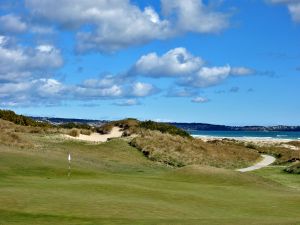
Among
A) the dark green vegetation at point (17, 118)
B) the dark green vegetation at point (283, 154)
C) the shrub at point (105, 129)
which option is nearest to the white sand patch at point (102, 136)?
the shrub at point (105, 129)

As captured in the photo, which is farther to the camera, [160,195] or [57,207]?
[160,195]

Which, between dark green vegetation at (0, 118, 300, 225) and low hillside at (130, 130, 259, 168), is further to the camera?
low hillside at (130, 130, 259, 168)

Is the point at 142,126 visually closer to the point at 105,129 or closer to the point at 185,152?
the point at 105,129

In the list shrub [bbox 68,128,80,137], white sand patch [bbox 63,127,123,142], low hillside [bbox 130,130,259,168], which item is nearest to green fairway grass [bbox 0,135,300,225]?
low hillside [bbox 130,130,259,168]

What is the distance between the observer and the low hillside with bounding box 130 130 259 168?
6078 centimetres

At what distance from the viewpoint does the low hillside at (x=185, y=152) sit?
6078 cm

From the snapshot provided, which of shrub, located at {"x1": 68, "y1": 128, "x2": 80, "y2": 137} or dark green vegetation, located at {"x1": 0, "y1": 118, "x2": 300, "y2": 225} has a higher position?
shrub, located at {"x1": 68, "y1": 128, "x2": 80, "y2": 137}

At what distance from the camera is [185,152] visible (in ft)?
212

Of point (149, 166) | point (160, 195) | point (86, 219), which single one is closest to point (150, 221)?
point (86, 219)

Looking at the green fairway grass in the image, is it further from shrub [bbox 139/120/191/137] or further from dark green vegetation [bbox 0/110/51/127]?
dark green vegetation [bbox 0/110/51/127]

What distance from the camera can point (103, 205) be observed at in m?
21.0

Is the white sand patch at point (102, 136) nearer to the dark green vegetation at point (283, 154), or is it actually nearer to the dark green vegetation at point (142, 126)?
the dark green vegetation at point (142, 126)

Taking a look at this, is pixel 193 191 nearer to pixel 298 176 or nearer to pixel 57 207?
pixel 57 207

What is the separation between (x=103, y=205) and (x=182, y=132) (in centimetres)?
6251
